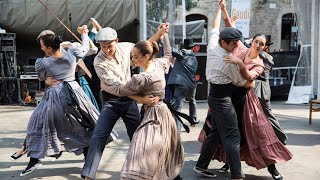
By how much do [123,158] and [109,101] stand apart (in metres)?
1.66

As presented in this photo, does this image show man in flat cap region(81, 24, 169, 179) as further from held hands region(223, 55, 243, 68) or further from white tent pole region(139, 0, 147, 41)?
white tent pole region(139, 0, 147, 41)

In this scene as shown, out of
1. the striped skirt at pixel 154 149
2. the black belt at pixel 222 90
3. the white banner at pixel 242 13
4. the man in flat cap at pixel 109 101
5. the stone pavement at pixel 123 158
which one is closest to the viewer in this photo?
the striped skirt at pixel 154 149

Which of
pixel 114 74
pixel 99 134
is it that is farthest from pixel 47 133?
pixel 114 74

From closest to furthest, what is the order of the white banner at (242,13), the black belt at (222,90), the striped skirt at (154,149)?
the striped skirt at (154,149), the black belt at (222,90), the white banner at (242,13)

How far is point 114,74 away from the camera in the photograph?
3992mm

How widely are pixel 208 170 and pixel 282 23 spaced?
19430mm

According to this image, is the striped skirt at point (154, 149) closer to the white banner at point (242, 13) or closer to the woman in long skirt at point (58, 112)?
the woman in long skirt at point (58, 112)

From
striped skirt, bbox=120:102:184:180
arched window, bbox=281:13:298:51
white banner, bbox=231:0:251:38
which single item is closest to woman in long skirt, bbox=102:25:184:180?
striped skirt, bbox=120:102:184:180

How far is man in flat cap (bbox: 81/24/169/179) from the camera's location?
3.92 metres

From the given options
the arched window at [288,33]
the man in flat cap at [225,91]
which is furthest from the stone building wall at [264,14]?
the man in flat cap at [225,91]

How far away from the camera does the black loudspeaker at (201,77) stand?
38.5 feet

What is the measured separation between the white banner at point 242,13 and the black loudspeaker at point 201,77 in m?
4.76

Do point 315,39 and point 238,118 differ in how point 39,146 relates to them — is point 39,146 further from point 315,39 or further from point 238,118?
point 315,39

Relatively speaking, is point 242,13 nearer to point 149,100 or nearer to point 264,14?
point 264,14
